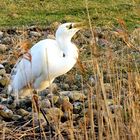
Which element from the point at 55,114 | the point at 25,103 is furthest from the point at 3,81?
the point at 55,114

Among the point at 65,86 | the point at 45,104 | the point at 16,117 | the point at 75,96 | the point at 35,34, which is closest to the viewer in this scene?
the point at 16,117

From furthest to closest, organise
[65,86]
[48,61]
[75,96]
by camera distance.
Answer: [65,86]
[75,96]
[48,61]

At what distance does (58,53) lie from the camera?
7.89 meters

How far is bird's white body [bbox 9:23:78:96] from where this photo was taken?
7684 mm

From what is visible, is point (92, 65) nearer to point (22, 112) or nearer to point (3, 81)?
point (22, 112)

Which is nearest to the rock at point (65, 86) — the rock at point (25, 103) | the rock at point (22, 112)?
the rock at point (25, 103)

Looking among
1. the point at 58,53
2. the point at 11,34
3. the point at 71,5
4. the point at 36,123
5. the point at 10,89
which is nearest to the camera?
the point at 36,123

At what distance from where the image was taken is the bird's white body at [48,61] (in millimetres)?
7684

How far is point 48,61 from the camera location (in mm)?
7781

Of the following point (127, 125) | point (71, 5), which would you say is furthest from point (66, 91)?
point (71, 5)

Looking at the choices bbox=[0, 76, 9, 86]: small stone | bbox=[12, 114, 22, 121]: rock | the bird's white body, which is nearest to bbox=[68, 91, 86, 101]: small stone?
the bird's white body

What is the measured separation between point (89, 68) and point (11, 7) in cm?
712

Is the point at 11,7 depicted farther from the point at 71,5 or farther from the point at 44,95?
the point at 44,95

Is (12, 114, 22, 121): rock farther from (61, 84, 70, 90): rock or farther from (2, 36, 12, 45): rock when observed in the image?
(2, 36, 12, 45): rock
